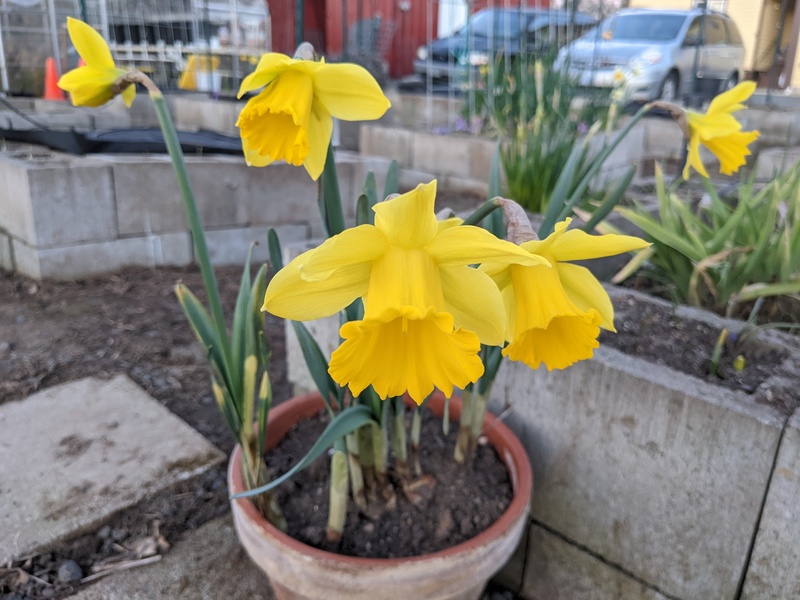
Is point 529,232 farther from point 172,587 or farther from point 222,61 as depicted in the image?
point 222,61

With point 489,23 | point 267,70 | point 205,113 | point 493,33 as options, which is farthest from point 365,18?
point 267,70

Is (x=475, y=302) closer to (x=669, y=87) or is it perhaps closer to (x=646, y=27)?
(x=669, y=87)

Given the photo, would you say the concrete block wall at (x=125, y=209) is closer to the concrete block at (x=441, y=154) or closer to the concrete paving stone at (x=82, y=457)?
the concrete paving stone at (x=82, y=457)

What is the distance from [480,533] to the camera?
1.25 m

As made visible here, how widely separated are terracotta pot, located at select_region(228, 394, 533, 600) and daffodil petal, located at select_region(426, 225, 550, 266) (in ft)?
2.12

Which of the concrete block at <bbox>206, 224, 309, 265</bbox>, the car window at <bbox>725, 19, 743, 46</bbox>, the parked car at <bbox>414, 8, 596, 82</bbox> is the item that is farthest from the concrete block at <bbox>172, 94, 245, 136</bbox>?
the car window at <bbox>725, 19, 743, 46</bbox>

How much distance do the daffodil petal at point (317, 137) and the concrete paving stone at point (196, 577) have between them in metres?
1.01

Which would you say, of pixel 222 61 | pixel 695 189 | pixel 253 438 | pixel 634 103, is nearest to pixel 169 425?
pixel 253 438

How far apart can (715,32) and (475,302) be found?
9.23 meters

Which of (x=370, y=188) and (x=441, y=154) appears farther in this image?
(x=441, y=154)

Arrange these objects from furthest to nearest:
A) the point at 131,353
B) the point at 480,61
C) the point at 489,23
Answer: the point at 489,23 < the point at 480,61 < the point at 131,353

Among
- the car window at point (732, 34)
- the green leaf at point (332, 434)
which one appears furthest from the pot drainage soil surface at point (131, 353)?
the car window at point (732, 34)

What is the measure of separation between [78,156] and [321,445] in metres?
2.79

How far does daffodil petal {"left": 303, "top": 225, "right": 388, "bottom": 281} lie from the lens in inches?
27.5
